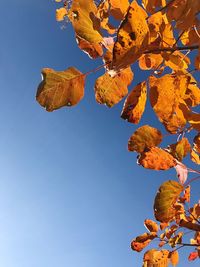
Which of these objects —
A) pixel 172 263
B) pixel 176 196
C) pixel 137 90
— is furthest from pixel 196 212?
pixel 137 90

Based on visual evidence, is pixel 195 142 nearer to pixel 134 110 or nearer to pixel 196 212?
pixel 134 110

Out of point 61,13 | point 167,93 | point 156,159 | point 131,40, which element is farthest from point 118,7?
point 61,13

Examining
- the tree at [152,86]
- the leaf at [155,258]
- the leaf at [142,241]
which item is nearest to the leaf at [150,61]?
the tree at [152,86]

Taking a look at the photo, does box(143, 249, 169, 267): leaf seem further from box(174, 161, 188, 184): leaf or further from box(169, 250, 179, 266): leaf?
box(174, 161, 188, 184): leaf

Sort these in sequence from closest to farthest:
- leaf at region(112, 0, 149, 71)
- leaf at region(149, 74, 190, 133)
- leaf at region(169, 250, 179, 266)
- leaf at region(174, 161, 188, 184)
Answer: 1. leaf at region(112, 0, 149, 71)
2. leaf at region(149, 74, 190, 133)
3. leaf at region(174, 161, 188, 184)
4. leaf at region(169, 250, 179, 266)

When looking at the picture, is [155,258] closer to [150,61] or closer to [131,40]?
[150,61]

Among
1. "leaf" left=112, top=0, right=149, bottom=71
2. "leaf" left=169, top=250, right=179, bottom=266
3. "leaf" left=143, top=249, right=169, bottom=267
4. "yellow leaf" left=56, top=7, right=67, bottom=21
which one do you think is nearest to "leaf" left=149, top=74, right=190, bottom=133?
"leaf" left=112, top=0, right=149, bottom=71
